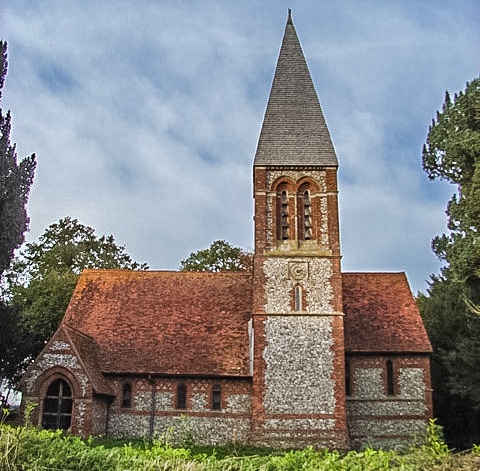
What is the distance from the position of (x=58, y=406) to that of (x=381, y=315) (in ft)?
49.4

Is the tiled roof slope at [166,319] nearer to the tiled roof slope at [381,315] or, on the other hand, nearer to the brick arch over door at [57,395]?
the brick arch over door at [57,395]

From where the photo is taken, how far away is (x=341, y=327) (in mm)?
23953

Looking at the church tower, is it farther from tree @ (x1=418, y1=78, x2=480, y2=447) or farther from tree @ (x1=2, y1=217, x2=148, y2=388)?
tree @ (x1=2, y1=217, x2=148, y2=388)

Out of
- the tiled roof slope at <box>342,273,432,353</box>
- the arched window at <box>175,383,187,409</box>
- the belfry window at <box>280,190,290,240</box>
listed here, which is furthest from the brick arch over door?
the tiled roof slope at <box>342,273,432,353</box>

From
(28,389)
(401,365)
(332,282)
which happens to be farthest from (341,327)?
(28,389)

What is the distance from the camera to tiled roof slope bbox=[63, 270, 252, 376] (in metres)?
26.0

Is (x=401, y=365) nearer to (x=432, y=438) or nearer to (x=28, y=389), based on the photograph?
(x=28, y=389)

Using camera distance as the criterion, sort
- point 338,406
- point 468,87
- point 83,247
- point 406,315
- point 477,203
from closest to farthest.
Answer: point 477,203 < point 468,87 < point 338,406 < point 406,315 < point 83,247

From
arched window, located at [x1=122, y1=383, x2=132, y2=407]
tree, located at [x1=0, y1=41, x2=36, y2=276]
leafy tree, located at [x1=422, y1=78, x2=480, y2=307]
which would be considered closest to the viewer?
tree, located at [x1=0, y1=41, x2=36, y2=276]

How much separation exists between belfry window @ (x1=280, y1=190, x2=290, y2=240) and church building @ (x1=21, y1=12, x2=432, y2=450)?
48mm

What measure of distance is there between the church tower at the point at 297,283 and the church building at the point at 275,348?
0.05 metres

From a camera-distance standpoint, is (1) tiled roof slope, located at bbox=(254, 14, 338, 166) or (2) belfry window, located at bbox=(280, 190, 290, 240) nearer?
(2) belfry window, located at bbox=(280, 190, 290, 240)

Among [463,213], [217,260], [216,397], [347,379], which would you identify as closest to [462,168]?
[463,213]

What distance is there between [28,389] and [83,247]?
73.7ft
